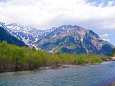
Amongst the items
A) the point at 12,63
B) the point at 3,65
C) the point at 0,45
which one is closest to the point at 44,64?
the point at 12,63

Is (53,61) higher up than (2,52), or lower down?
lower down

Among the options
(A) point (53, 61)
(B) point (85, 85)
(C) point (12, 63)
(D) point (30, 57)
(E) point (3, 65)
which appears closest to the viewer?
(B) point (85, 85)

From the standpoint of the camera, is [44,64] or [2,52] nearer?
[2,52]

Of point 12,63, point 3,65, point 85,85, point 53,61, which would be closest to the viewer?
point 85,85

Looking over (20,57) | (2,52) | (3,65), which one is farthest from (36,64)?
(2,52)

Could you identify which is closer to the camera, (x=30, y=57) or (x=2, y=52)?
(x=2, y=52)

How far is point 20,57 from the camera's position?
12169 centimetres

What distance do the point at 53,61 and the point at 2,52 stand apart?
78.6 meters

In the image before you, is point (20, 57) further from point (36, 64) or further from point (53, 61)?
point (53, 61)

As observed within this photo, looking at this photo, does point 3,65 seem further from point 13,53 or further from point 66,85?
point 66,85

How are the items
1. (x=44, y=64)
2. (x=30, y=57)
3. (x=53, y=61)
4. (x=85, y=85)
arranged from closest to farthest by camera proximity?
1. (x=85, y=85)
2. (x=30, y=57)
3. (x=44, y=64)
4. (x=53, y=61)

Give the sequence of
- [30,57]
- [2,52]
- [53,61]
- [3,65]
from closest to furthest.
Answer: [2,52] → [3,65] → [30,57] → [53,61]

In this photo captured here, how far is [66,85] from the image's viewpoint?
5106 cm

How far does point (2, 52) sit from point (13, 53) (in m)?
13.3
